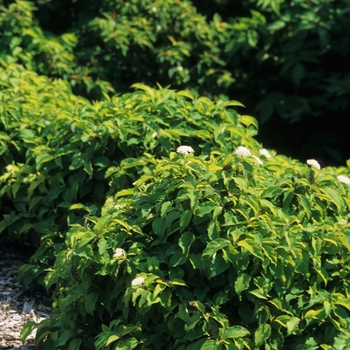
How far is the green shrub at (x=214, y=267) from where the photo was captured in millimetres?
3211

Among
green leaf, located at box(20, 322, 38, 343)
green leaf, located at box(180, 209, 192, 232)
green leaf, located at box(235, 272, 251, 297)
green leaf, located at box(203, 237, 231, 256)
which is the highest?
green leaf, located at box(180, 209, 192, 232)

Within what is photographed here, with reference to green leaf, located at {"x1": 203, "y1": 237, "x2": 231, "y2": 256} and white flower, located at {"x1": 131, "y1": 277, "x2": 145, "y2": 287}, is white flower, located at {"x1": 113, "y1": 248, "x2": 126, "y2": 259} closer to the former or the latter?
white flower, located at {"x1": 131, "y1": 277, "x2": 145, "y2": 287}

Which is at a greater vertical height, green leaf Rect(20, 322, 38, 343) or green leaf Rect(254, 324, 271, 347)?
green leaf Rect(254, 324, 271, 347)

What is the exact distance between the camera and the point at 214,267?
3223 mm

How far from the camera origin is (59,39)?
6.43 m

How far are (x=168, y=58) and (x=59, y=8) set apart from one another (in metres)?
1.28

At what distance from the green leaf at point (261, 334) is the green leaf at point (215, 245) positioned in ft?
1.16

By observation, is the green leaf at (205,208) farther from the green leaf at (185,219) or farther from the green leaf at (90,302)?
the green leaf at (90,302)

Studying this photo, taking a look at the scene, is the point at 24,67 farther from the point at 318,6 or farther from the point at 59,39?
the point at 318,6

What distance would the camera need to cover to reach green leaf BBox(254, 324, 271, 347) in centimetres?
318

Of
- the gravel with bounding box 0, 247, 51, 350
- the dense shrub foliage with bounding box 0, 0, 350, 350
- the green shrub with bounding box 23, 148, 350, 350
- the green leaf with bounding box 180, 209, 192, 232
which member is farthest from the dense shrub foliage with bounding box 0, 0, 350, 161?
the green leaf with bounding box 180, 209, 192, 232

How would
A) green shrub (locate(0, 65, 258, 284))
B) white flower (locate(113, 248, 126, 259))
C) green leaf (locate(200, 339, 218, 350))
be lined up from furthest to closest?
green shrub (locate(0, 65, 258, 284)) → white flower (locate(113, 248, 126, 259)) → green leaf (locate(200, 339, 218, 350))

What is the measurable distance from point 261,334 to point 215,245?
15.7 inches

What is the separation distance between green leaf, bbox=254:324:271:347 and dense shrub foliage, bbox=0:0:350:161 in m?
3.33
